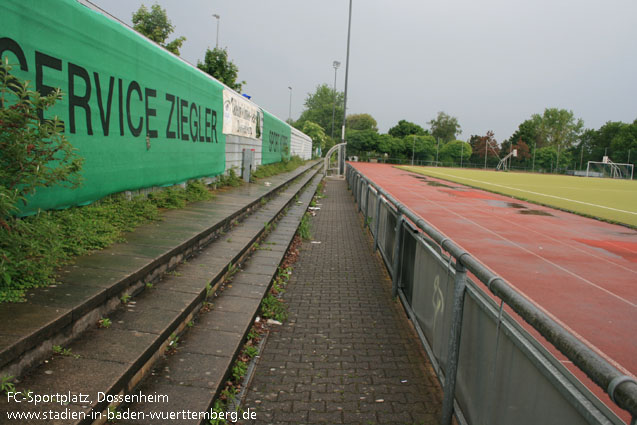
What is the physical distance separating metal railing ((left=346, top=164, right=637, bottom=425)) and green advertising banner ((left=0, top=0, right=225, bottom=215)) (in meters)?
3.60

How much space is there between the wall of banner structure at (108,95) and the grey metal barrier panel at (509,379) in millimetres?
3844

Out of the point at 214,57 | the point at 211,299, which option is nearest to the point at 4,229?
the point at 211,299

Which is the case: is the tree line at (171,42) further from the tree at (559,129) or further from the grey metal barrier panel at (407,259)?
the tree at (559,129)

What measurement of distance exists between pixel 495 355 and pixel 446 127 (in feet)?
387

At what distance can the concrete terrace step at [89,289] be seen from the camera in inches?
92.7

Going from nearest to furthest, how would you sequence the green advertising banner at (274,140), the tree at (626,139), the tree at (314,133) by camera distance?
the green advertising banner at (274,140)
the tree at (314,133)
the tree at (626,139)

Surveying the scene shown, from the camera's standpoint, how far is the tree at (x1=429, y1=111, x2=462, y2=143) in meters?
112

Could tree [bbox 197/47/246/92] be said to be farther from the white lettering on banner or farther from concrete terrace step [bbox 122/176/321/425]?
concrete terrace step [bbox 122/176/321/425]

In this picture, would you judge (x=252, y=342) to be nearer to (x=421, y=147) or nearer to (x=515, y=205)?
(x=515, y=205)

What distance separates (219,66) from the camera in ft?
103

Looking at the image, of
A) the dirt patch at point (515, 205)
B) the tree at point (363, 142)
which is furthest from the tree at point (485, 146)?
the dirt patch at point (515, 205)

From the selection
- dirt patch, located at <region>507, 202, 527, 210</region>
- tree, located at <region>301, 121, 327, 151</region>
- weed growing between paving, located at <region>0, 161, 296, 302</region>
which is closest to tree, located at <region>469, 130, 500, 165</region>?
tree, located at <region>301, 121, 327, 151</region>

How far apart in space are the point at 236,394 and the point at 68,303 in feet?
4.29

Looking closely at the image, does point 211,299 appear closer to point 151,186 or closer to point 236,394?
point 236,394
